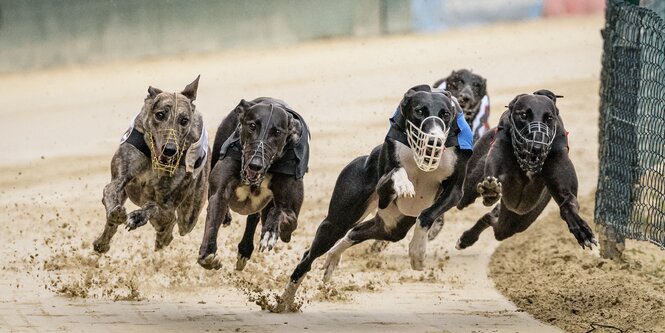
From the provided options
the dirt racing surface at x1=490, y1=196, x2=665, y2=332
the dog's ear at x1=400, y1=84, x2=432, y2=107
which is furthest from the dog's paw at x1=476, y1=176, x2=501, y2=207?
the dirt racing surface at x1=490, y1=196, x2=665, y2=332

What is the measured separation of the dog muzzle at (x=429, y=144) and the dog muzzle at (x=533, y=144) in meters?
0.38

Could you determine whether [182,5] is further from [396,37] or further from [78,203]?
[78,203]

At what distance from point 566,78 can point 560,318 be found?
975 cm

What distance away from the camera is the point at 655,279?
329 inches

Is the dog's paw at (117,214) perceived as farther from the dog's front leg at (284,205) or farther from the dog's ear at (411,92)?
the dog's ear at (411,92)

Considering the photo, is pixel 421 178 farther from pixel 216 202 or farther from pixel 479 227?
pixel 479 227

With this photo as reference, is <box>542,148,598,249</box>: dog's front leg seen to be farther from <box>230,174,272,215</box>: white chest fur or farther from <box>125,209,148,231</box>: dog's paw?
<box>125,209,148,231</box>: dog's paw

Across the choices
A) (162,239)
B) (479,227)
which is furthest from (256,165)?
(479,227)

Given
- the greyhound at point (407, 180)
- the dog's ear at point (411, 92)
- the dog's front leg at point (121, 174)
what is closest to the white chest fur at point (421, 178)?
the greyhound at point (407, 180)

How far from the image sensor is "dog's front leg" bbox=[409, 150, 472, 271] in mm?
7113

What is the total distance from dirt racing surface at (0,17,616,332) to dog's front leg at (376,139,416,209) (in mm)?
741

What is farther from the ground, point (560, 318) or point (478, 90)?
point (478, 90)

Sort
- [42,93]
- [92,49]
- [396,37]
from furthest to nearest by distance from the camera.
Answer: [396,37], [92,49], [42,93]

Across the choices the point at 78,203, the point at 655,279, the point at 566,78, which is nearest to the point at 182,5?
the point at 566,78
